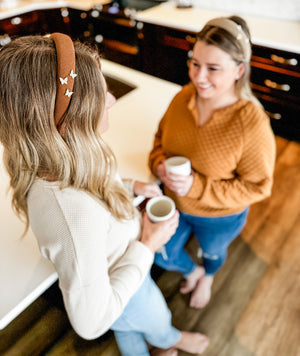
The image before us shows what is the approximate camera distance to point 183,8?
9.88ft

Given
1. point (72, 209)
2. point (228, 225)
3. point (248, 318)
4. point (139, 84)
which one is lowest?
point (248, 318)

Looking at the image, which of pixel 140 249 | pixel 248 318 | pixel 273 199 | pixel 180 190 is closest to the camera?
pixel 140 249

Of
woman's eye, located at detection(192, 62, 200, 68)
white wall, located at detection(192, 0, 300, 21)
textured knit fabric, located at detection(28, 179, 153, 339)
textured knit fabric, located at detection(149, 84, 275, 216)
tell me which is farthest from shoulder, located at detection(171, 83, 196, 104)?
white wall, located at detection(192, 0, 300, 21)

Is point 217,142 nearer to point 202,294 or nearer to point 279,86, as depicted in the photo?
→ point 202,294

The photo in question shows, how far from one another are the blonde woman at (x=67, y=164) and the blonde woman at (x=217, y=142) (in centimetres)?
43

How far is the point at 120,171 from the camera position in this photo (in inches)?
50.1

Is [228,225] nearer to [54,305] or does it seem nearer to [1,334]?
[54,305]

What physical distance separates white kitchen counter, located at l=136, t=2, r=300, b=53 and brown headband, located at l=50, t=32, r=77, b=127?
2074mm

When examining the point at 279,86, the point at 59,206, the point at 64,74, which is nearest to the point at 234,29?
the point at 64,74

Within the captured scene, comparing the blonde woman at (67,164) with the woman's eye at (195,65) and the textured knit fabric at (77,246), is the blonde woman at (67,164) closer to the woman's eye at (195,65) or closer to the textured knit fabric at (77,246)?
the textured knit fabric at (77,246)

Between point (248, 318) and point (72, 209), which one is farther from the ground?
point (72, 209)

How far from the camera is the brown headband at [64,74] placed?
0.64 m

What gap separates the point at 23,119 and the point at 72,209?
9.4 inches

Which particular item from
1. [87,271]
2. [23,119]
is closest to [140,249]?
[87,271]
